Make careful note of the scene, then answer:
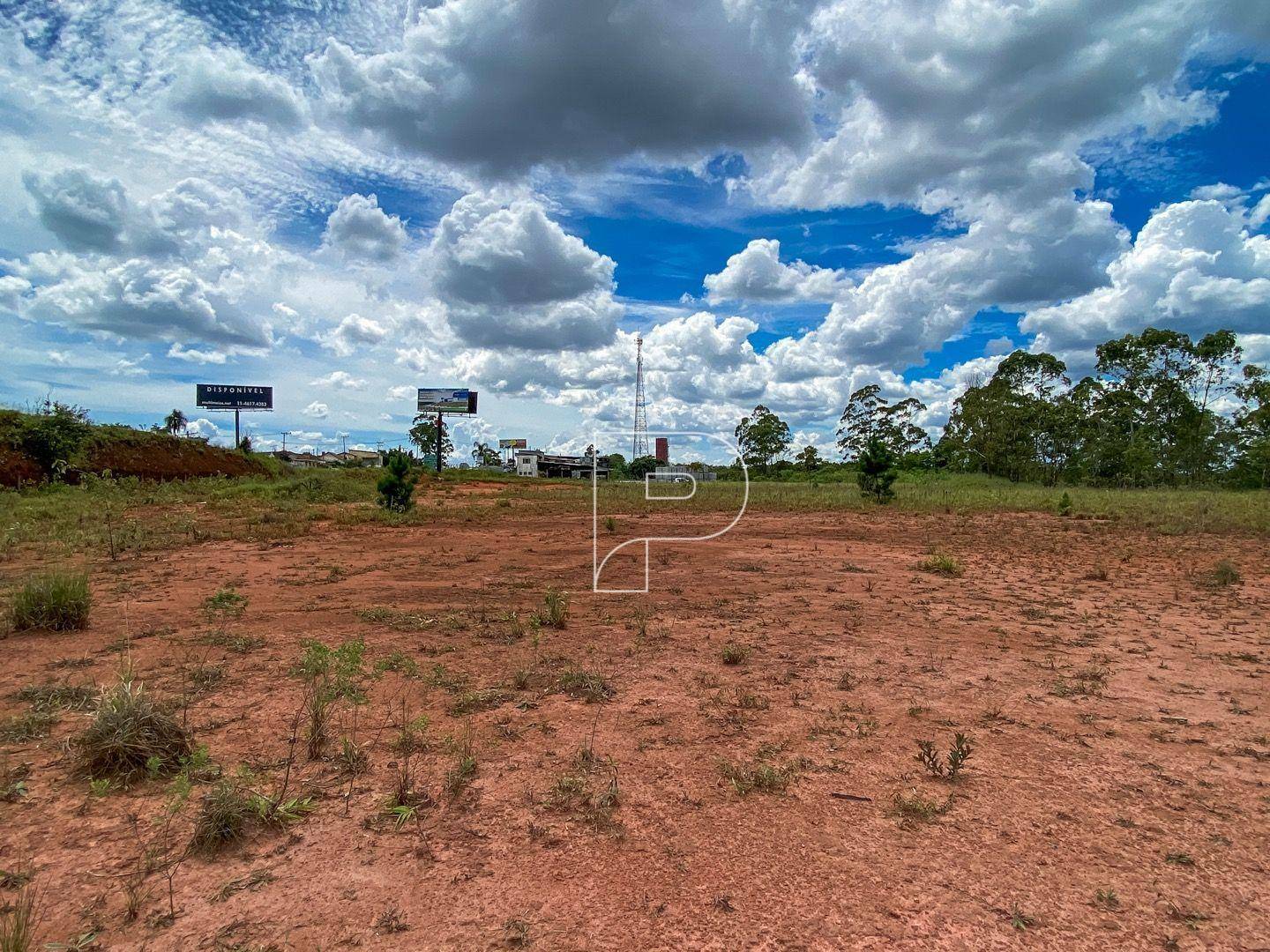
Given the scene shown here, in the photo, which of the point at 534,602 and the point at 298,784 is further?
the point at 534,602

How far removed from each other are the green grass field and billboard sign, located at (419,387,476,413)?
2923 centimetres

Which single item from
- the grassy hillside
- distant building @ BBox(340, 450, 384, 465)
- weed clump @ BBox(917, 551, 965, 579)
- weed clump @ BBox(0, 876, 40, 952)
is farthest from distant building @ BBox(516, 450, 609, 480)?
weed clump @ BBox(0, 876, 40, 952)

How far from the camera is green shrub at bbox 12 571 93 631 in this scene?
6098 mm

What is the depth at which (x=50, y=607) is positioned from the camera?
6102mm

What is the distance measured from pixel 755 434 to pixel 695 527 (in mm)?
52693

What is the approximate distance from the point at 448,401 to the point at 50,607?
5788 centimetres

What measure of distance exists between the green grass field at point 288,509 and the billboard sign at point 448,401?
95.9 feet

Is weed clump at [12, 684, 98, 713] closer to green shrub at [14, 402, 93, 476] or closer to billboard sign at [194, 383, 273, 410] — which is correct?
green shrub at [14, 402, 93, 476]

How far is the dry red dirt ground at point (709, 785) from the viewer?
2.51m

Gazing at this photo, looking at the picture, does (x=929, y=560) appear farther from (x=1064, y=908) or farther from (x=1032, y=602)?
→ (x=1064, y=908)

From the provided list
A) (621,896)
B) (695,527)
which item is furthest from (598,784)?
(695,527)

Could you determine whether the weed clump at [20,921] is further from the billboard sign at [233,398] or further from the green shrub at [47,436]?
the billboard sign at [233,398]

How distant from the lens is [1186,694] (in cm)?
495

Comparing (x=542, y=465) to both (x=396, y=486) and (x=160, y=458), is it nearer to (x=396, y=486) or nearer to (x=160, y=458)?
(x=160, y=458)
